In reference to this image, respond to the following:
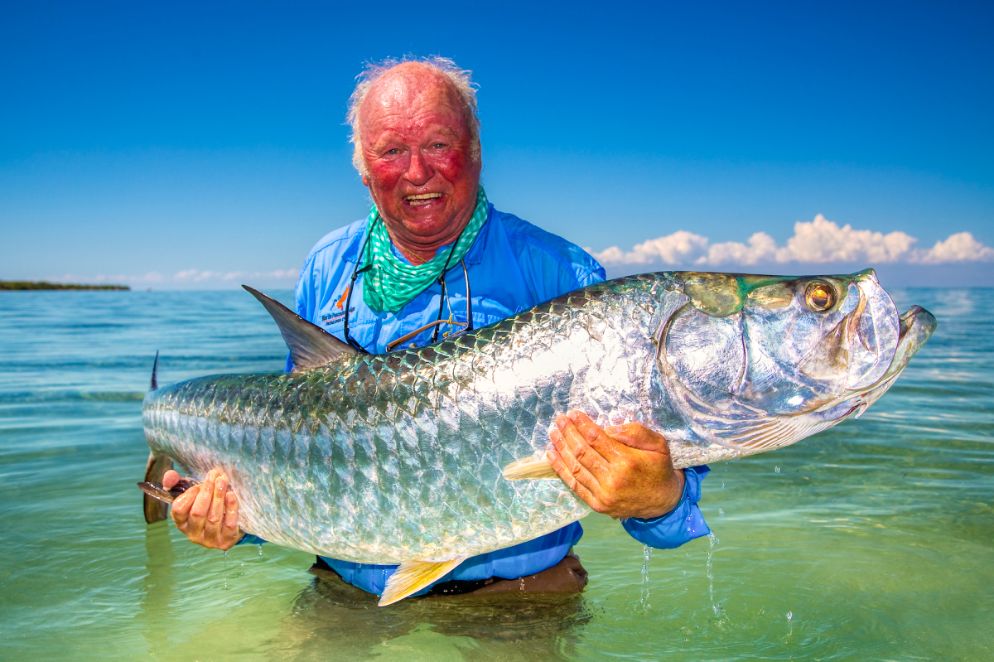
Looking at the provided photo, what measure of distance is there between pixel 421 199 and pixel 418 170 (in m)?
0.12

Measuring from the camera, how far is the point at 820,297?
2.09 m

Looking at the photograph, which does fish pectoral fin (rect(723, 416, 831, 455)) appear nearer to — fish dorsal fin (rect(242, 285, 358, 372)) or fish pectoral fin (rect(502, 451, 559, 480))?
fish pectoral fin (rect(502, 451, 559, 480))

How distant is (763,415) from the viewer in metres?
2.12

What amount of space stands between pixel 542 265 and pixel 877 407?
336 inches

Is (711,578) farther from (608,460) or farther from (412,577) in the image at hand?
(608,460)

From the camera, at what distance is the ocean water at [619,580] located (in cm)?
333

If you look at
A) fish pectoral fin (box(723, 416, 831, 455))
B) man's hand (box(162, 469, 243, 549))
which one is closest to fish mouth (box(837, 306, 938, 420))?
fish pectoral fin (box(723, 416, 831, 455))

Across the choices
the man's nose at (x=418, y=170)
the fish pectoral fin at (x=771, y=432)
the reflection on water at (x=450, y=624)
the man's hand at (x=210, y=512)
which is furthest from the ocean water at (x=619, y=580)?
the man's nose at (x=418, y=170)

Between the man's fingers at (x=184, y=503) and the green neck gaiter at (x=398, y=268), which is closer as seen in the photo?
the man's fingers at (x=184, y=503)

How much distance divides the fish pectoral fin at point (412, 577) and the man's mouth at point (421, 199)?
145 cm

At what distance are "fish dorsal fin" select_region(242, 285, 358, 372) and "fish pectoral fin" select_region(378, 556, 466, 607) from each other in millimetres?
786

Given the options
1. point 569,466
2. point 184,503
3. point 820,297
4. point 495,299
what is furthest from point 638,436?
point 184,503

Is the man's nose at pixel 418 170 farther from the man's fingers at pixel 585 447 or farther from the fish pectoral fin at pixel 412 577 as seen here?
the fish pectoral fin at pixel 412 577

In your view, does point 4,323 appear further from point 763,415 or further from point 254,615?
point 763,415
